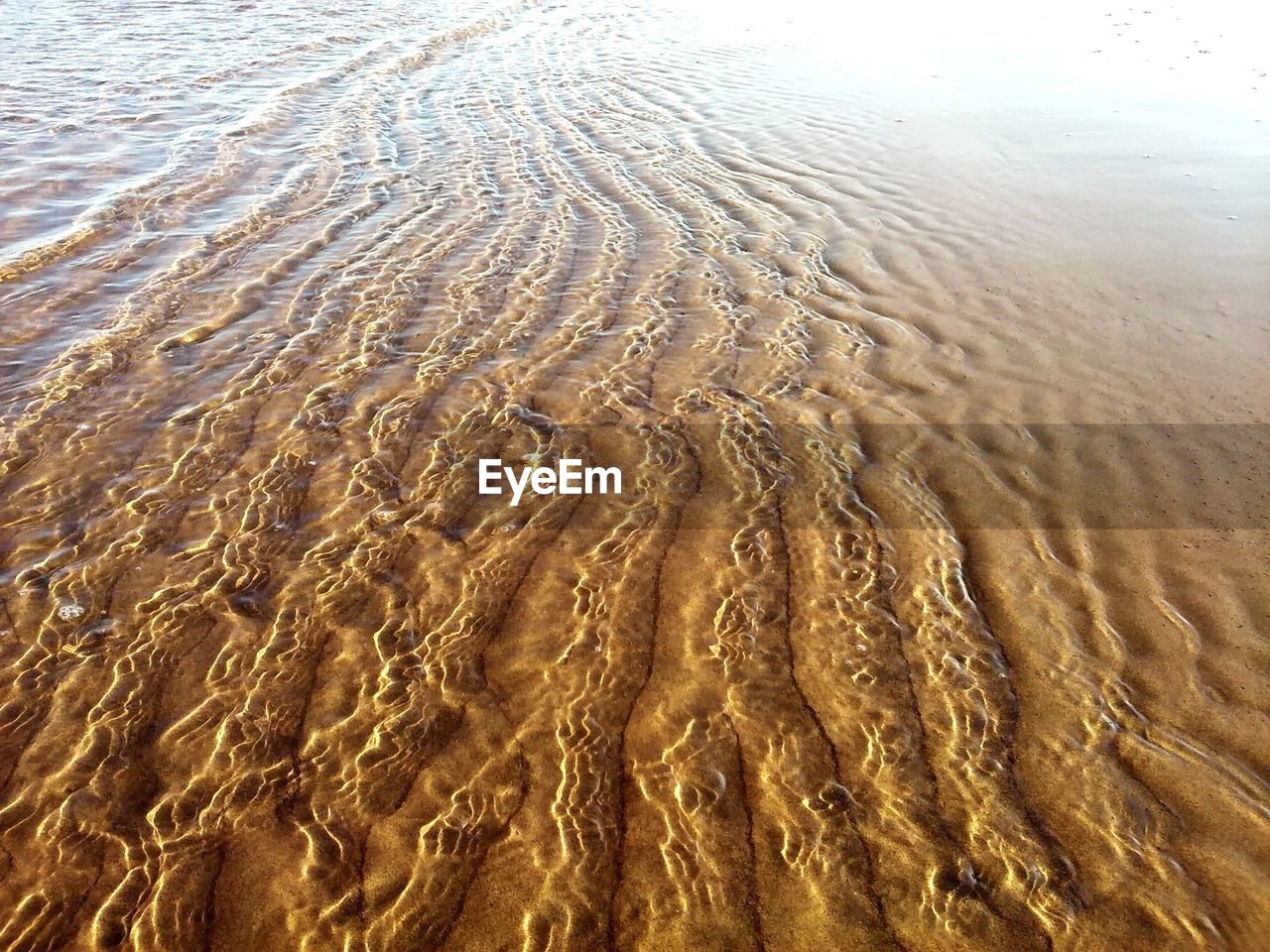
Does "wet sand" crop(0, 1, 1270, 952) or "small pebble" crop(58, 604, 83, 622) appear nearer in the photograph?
"wet sand" crop(0, 1, 1270, 952)

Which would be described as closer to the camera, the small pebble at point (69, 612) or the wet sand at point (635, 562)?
the wet sand at point (635, 562)

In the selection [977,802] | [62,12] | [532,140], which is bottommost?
[62,12]

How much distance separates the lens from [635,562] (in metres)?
3.77

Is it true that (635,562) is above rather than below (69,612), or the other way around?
above

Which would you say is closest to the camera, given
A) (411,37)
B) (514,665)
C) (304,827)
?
(304,827)

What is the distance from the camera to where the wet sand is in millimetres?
2545

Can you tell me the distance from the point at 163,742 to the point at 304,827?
2.26 ft

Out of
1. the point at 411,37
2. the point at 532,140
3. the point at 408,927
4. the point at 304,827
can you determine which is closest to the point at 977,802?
the point at 408,927

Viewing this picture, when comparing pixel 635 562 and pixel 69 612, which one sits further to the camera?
pixel 635 562

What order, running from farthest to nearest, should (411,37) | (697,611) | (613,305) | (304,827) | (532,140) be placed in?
(411,37)
(532,140)
(613,305)
(697,611)
(304,827)

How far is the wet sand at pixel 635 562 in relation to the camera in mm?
2545

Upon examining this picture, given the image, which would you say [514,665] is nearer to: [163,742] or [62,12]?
[163,742]

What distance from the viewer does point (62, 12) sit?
51.1 ft

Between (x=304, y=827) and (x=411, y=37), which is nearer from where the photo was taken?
(x=304, y=827)
